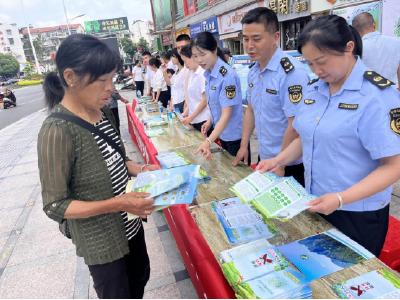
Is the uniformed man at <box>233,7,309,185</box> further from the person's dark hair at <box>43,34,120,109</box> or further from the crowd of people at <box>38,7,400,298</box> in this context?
the person's dark hair at <box>43,34,120,109</box>

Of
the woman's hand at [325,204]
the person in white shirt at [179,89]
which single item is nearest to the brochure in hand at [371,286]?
the woman's hand at [325,204]

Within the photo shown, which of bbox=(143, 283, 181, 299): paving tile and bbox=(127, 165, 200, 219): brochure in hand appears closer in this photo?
bbox=(127, 165, 200, 219): brochure in hand

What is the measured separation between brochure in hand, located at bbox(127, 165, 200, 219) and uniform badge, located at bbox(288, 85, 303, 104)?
81 centimetres

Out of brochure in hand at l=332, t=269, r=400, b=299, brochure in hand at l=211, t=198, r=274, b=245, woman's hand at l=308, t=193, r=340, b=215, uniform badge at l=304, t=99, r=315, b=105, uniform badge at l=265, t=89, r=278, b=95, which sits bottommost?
brochure in hand at l=211, t=198, r=274, b=245

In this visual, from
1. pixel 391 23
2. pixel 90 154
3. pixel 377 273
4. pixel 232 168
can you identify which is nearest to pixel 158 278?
pixel 232 168

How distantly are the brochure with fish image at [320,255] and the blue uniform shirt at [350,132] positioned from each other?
198 mm

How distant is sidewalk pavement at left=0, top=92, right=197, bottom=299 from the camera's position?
92.9 inches

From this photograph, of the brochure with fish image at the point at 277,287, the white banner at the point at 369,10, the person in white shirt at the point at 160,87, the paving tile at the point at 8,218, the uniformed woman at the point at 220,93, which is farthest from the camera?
the person in white shirt at the point at 160,87

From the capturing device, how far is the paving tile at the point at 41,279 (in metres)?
Answer: 2.41

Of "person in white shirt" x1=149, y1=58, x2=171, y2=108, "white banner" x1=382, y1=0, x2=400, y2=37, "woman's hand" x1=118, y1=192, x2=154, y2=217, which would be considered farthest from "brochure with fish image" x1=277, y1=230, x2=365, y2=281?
"person in white shirt" x1=149, y1=58, x2=171, y2=108

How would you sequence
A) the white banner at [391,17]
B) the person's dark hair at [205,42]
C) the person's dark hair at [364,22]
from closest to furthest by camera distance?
the person's dark hair at [205,42], the person's dark hair at [364,22], the white banner at [391,17]

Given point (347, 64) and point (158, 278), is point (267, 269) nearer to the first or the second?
point (347, 64)

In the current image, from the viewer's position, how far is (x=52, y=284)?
2.48 meters

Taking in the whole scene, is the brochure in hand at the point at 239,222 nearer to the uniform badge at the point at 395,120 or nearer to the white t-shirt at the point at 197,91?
the uniform badge at the point at 395,120
